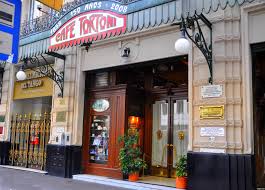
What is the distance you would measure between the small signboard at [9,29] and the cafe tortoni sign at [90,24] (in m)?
3.80

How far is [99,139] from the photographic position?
11.0 m

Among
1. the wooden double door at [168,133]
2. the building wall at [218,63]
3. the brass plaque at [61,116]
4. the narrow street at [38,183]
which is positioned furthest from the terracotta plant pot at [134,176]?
the brass plaque at [61,116]

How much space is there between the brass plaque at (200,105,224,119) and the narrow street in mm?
3258

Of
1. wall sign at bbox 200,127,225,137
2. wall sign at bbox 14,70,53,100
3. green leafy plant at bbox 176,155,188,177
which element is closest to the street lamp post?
wall sign at bbox 200,127,225,137

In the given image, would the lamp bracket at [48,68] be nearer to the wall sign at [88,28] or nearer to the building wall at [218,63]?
the building wall at [218,63]

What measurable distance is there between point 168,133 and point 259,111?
2968 millimetres

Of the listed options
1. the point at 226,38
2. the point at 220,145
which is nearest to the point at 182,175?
the point at 220,145

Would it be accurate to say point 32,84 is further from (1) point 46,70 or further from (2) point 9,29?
(2) point 9,29

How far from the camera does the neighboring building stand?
7375 millimetres

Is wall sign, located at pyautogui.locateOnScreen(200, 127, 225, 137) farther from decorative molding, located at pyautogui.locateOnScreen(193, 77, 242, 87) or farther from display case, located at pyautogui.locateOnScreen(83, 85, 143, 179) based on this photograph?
display case, located at pyautogui.locateOnScreen(83, 85, 143, 179)

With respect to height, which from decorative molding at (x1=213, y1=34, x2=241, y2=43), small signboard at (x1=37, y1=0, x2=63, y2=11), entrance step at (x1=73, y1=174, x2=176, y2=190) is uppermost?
small signboard at (x1=37, y1=0, x2=63, y2=11)

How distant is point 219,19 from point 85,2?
10.8ft

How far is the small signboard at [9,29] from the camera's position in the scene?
11.5 feet

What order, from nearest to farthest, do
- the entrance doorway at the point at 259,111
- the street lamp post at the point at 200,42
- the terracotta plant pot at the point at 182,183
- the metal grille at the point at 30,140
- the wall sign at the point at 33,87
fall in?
the street lamp post at the point at 200,42 < the entrance doorway at the point at 259,111 < the terracotta plant pot at the point at 182,183 < the metal grille at the point at 30,140 < the wall sign at the point at 33,87
